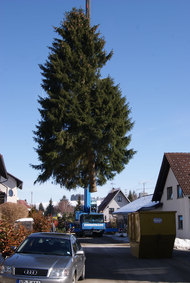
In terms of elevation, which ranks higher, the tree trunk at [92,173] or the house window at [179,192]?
the tree trunk at [92,173]

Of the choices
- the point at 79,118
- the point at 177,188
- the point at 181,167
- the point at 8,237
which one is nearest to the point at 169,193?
the point at 177,188

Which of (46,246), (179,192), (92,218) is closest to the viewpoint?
(46,246)

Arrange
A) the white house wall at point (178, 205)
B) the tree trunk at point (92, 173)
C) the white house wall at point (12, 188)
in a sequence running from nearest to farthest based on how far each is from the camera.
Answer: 1. the white house wall at point (178, 205)
2. the tree trunk at point (92, 173)
3. the white house wall at point (12, 188)

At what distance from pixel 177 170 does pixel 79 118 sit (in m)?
9.84

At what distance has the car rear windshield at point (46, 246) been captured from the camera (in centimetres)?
894

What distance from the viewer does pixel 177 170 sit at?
2941 centimetres

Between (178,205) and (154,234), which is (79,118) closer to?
(178,205)

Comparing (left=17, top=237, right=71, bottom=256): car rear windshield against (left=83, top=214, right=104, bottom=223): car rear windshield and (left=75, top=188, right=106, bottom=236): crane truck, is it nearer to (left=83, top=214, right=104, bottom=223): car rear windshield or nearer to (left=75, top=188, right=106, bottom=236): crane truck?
(left=75, top=188, right=106, bottom=236): crane truck

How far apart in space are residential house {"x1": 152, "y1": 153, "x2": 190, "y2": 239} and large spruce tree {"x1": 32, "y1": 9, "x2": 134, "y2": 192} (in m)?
4.15

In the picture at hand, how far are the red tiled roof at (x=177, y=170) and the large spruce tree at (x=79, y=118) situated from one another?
3.80 m

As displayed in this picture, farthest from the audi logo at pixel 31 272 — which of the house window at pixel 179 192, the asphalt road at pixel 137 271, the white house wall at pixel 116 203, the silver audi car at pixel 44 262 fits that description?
the white house wall at pixel 116 203

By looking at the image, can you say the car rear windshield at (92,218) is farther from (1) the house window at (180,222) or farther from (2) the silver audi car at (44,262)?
(2) the silver audi car at (44,262)

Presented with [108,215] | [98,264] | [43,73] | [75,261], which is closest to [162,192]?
[43,73]

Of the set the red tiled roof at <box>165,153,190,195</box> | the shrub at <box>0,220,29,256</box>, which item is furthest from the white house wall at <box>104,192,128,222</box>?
the shrub at <box>0,220,29,256</box>
